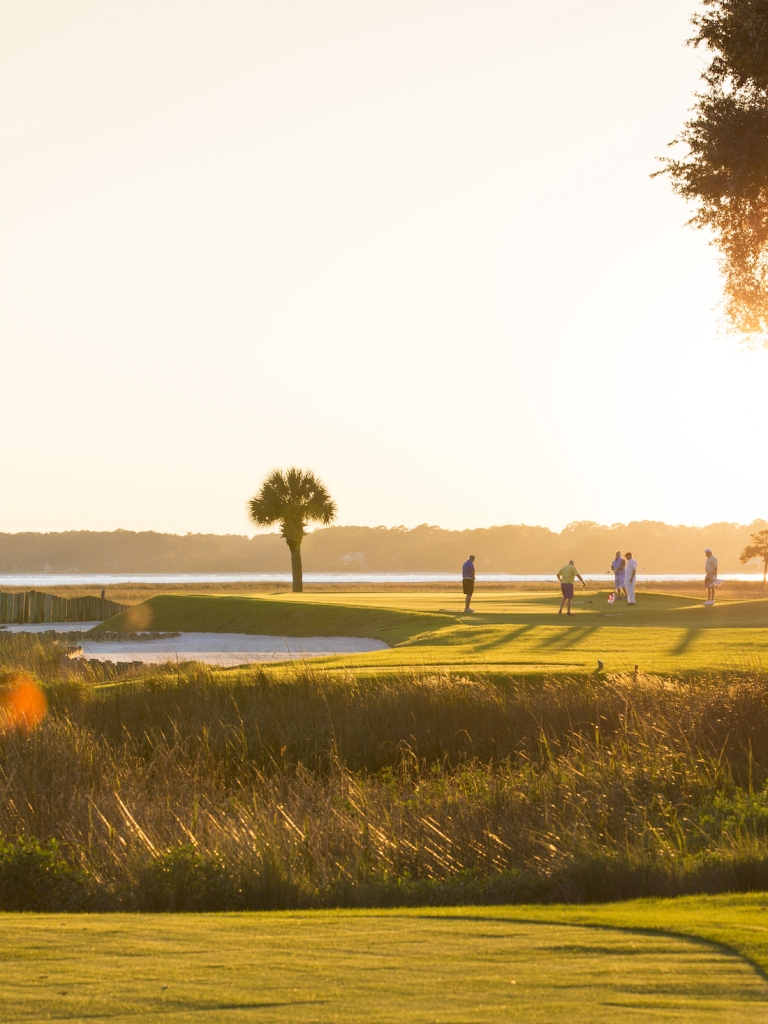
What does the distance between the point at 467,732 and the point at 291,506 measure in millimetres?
50219

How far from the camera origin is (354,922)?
6.29 meters

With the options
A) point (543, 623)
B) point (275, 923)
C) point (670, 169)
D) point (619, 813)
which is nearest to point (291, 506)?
point (543, 623)

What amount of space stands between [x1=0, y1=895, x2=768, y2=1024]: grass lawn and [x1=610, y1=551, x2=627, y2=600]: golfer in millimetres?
28253

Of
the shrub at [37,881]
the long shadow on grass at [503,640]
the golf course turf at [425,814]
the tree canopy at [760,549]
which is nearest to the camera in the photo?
the golf course turf at [425,814]

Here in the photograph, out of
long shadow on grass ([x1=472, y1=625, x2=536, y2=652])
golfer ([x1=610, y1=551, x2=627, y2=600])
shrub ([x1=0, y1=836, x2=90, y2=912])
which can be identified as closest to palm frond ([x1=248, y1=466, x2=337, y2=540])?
golfer ([x1=610, y1=551, x2=627, y2=600])

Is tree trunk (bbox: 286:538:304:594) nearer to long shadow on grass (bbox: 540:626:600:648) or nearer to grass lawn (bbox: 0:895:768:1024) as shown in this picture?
long shadow on grass (bbox: 540:626:600:648)

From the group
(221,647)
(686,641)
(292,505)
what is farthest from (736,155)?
(292,505)

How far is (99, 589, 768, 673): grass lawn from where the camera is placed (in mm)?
18828

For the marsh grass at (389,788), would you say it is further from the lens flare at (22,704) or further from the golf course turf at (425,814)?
the lens flare at (22,704)

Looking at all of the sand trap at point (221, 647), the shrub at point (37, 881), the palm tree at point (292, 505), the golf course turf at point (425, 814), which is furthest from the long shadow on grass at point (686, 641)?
the palm tree at point (292, 505)

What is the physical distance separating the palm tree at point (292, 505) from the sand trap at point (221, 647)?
26486 millimetres

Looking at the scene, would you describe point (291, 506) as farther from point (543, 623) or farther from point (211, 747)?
point (211, 747)

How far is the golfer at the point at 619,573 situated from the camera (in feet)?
113

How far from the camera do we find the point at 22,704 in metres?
19.2
